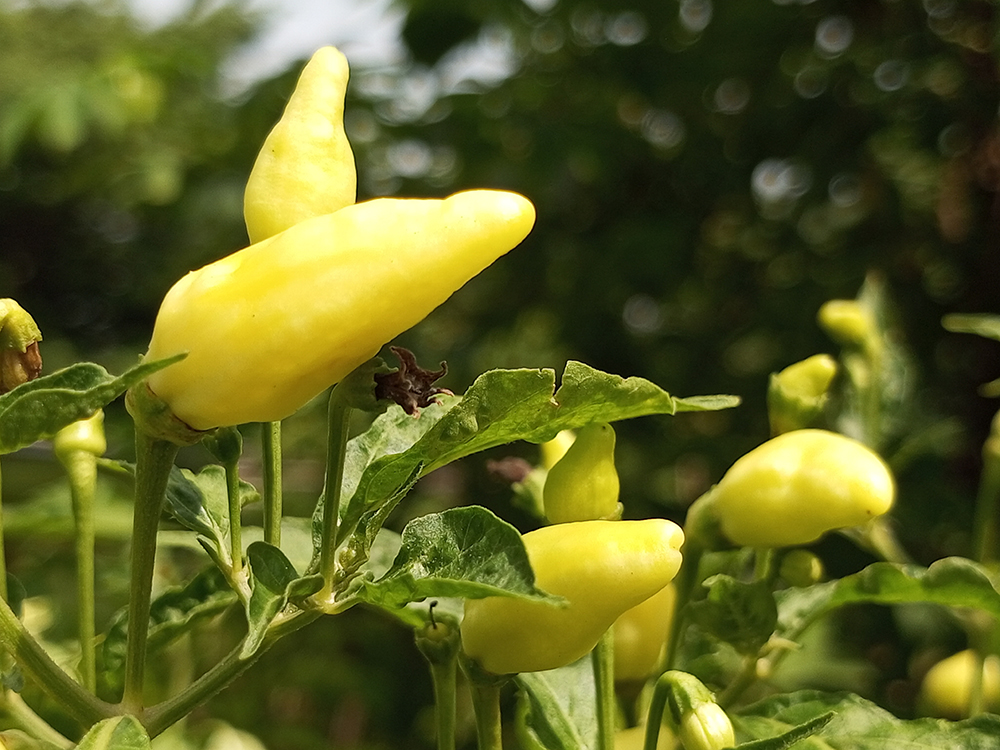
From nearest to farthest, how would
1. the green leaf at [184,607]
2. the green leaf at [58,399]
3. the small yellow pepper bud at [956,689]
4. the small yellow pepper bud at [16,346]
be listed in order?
the green leaf at [58,399]
the small yellow pepper bud at [16,346]
the green leaf at [184,607]
the small yellow pepper bud at [956,689]

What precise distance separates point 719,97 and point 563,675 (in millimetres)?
1539

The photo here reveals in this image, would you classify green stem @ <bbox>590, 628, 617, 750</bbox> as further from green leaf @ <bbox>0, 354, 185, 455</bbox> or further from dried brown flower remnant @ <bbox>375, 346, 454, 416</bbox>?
green leaf @ <bbox>0, 354, 185, 455</bbox>

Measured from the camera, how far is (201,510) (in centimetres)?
58

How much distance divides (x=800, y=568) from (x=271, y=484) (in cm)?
39

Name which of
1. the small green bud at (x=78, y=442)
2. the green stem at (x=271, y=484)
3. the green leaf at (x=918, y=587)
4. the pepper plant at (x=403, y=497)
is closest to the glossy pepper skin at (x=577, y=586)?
the pepper plant at (x=403, y=497)

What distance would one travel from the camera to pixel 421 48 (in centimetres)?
200

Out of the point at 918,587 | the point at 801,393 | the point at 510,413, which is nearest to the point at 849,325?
the point at 801,393

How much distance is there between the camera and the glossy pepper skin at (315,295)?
433mm

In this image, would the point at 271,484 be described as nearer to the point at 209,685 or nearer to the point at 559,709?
the point at 209,685

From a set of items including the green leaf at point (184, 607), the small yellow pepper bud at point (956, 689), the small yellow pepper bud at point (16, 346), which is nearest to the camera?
the small yellow pepper bud at point (16, 346)

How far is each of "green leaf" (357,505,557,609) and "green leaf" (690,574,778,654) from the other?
23 cm

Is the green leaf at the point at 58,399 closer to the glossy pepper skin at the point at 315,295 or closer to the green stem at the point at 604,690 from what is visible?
the glossy pepper skin at the point at 315,295

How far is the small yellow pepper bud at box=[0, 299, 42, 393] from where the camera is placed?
1.77 feet

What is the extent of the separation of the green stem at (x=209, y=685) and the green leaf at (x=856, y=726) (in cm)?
30
